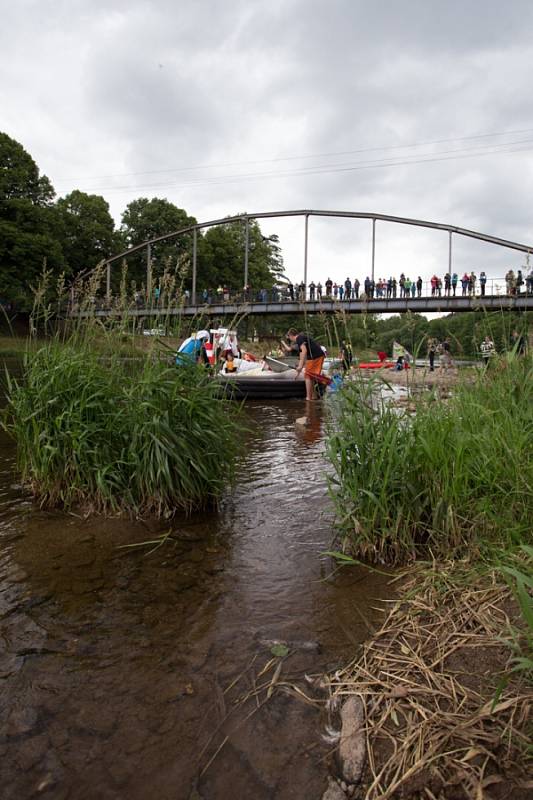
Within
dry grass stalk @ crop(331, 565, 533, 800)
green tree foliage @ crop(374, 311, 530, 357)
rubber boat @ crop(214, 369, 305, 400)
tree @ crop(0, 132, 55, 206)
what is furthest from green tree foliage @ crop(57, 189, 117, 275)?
dry grass stalk @ crop(331, 565, 533, 800)

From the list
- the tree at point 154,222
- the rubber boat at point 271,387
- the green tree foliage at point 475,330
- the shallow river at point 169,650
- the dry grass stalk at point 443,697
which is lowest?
the shallow river at point 169,650

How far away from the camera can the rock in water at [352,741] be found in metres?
1.71

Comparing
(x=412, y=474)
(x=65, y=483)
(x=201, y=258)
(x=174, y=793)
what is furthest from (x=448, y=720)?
(x=201, y=258)

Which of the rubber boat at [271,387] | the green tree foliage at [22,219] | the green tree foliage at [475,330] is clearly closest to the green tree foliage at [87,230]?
the green tree foliage at [22,219]

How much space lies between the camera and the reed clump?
13.9 feet

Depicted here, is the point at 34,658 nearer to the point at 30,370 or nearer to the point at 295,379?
the point at 30,370

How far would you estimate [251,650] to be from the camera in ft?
8.37

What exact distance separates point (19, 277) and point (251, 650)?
149 ft

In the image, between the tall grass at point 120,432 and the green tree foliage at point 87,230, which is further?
the green tree foliage at point 87,230

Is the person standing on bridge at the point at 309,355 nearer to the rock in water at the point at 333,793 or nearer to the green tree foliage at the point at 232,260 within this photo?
the rock in water at the point at 333,793

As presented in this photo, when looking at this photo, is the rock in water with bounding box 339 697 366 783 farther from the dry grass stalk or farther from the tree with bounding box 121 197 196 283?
the tree with bounding box 121 197 196 283

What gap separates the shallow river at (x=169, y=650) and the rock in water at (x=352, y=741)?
0.10m

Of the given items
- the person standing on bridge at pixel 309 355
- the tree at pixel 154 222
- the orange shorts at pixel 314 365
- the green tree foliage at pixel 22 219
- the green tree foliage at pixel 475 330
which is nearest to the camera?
the green tree foliage at pixel 475 330

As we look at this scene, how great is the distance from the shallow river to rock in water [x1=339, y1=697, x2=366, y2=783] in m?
0.10
